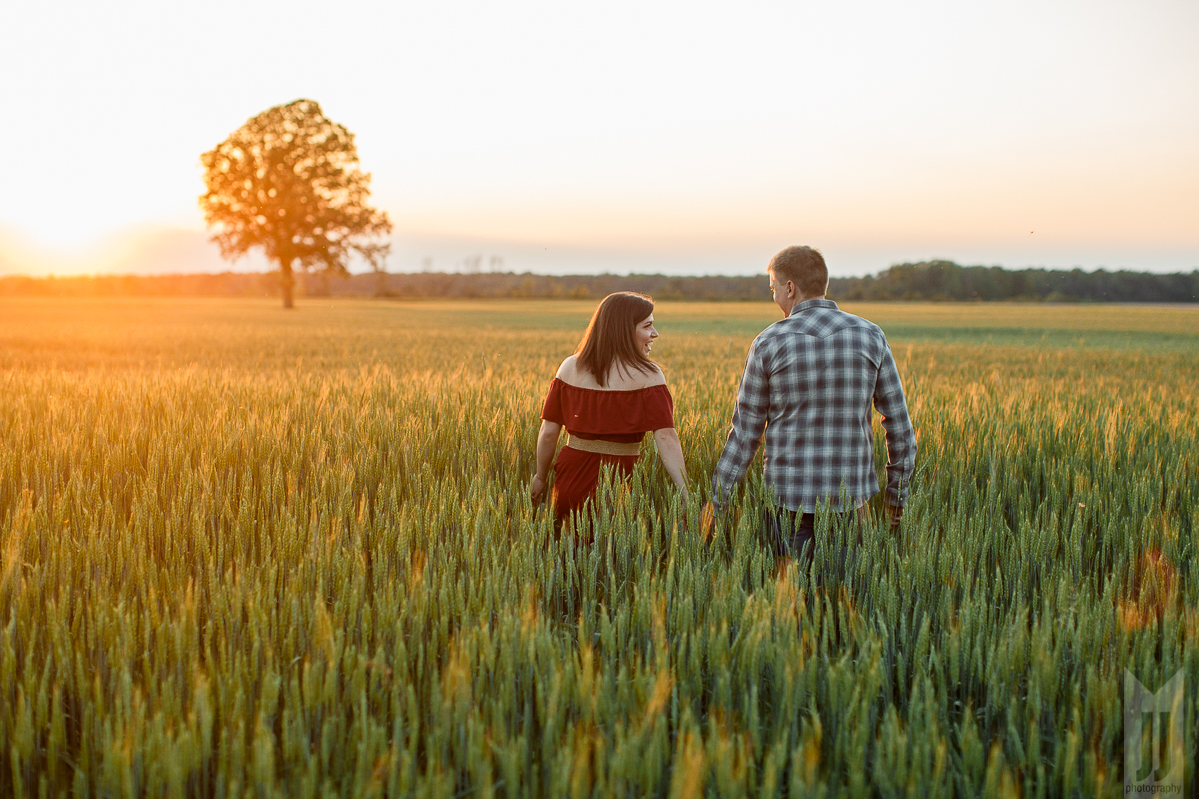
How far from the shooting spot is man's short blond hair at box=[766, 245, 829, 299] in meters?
3.21

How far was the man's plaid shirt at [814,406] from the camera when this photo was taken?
10.3 ft

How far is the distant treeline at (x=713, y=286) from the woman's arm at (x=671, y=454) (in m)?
63.8

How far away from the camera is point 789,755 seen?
1.91 m

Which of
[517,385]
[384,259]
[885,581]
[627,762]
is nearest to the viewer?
[627,762]

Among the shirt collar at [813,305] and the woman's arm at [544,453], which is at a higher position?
the shirt collar at [813,305]

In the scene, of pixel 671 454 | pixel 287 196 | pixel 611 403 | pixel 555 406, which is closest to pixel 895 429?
pixel 671 454

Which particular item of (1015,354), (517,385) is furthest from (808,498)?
(1015,354)

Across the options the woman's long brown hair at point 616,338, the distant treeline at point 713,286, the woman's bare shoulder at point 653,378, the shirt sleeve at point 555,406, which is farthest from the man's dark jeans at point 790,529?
the distant treeline at point 713,286

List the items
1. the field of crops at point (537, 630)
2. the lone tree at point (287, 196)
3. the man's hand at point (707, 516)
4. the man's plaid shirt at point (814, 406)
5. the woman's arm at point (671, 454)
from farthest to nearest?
the lone tree at point (287, 196) < the woman's arm at point (671, 454) < the man's hand at point (707, 516) < the man's plaid shirt at point (814, 406) < the field of crops at point (537, 630)

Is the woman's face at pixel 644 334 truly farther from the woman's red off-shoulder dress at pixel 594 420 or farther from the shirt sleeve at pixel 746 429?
the shirt sleeve at pixel 746 429

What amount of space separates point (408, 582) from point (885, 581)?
1.68m

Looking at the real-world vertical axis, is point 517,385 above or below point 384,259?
below

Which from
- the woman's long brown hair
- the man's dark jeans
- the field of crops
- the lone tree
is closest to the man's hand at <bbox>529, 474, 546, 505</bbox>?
the field of crops

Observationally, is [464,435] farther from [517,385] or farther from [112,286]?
[112,286]
